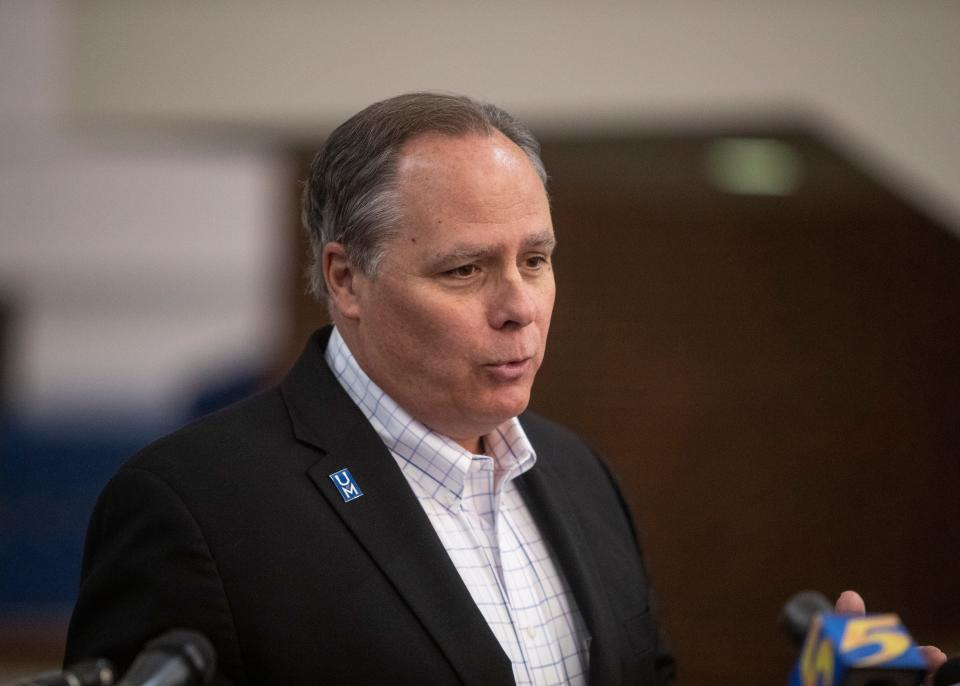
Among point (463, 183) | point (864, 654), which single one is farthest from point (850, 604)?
point (463, 183)

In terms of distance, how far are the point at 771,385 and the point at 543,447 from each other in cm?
304

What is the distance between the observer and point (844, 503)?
15.3 feet

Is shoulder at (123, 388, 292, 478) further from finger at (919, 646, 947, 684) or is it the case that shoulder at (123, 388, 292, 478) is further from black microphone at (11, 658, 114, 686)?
finger at (919, 646, 947, 684)

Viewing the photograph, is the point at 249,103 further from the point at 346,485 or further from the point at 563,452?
the point at 346,485

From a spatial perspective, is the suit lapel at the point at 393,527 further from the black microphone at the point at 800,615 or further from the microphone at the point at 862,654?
the microphone at the point at 862,654

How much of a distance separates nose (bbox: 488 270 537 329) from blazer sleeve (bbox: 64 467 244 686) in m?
0.51

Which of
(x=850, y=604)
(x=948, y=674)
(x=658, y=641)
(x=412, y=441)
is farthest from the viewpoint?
(x=658, y=641)

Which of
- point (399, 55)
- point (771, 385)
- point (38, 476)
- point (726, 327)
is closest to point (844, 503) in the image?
point (771, 385)

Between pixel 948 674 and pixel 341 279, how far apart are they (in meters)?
0.99

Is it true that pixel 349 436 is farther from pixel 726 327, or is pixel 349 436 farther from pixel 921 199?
pixel 921 199

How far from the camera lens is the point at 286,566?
4.89ft

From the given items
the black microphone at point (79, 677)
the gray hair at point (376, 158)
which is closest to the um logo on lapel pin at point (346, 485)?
the gray hair at point (376, 158)

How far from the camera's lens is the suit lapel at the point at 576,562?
1.65 meters

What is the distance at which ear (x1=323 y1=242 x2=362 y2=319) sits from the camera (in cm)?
169
